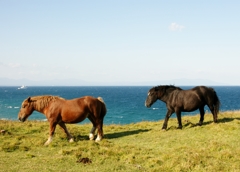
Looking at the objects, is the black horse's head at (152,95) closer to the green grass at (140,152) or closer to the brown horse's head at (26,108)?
the green grass at (140,152)

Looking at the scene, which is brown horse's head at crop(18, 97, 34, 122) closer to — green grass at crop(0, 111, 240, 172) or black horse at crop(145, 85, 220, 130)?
green grass at crop(0, 111, 240, 172)

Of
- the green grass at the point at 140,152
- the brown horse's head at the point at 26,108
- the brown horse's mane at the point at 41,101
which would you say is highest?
the brown horse's mane at the point at 41,101

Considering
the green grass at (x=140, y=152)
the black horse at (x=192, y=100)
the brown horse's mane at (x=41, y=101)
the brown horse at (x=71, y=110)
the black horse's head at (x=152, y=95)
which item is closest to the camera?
the green grass at (x=140, y=152)

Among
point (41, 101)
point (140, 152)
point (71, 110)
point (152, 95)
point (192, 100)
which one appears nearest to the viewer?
point (140, 152)

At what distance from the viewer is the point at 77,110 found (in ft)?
44.6

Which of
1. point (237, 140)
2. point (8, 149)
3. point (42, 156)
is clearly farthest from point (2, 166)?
point (237, 140)

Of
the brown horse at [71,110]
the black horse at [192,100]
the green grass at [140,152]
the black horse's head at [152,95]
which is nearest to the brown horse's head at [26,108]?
the brown horse at [71,110]

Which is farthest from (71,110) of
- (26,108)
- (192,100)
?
(192,100)

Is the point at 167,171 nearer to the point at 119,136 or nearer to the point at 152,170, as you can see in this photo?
the point at 152,170

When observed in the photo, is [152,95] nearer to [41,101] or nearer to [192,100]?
[192,100]

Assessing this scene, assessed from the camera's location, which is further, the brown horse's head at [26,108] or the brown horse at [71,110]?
the brown horse's head at [26,108]

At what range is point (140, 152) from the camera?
1106cm

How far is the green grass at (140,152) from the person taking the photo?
933 cm

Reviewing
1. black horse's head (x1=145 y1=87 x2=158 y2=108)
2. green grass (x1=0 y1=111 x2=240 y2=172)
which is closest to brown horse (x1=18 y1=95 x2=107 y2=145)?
green grass (x1=0 y1=111 x2=240 y2=172)
